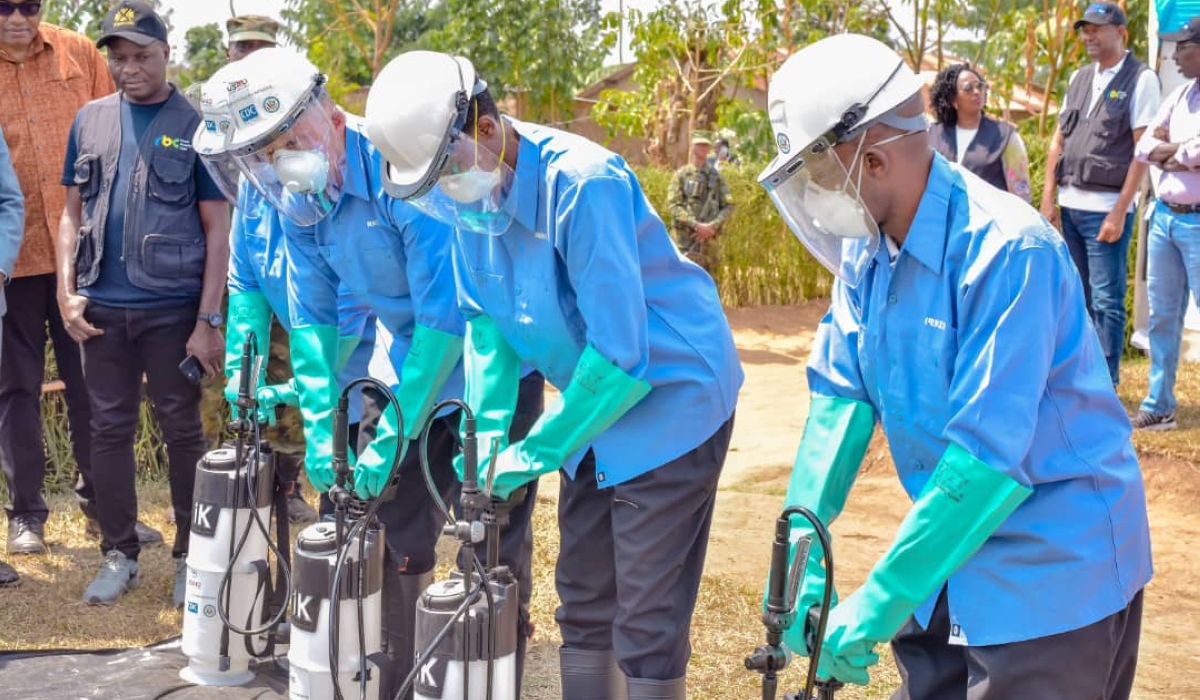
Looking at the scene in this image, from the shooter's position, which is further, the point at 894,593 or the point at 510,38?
the point at 510,38

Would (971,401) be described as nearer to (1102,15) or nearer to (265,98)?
(265,98)

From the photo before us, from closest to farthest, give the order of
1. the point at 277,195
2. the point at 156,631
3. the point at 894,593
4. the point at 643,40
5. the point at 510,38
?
the point at 894,593, the point at 277,195, the point at 156,631, the point at 643,40, the point at 510,38

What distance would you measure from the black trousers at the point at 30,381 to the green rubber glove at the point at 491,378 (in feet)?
9.50

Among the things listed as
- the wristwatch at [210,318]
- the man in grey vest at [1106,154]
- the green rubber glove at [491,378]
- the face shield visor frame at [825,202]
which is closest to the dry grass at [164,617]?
the wristwatch at [210,318]

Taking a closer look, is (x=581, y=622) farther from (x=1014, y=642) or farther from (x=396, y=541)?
(x=1014, y=642)

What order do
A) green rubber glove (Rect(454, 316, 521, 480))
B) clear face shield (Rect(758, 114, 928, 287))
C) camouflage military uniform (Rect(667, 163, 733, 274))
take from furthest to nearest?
1. camouflage military uniform (Rect(667, 163, 733, 274))
2. green rubber glove (Rect(454, 316, 521, 480))
3. clear face shield (Rect(758, 114, 928, 287))

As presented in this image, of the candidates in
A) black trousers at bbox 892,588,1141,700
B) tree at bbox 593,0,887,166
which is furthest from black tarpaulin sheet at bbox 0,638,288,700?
tree at bbox 593,0,887,166

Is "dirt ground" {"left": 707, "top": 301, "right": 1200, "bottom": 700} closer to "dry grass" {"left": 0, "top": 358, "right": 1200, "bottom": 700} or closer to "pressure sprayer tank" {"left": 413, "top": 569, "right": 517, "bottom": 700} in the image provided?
"dry grass" {"left": 0, "top": 358, "right": 1200, "bottom": 700}

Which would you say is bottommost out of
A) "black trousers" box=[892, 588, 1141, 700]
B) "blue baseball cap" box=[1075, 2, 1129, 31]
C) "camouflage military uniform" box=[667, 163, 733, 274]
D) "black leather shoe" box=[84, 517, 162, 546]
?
"black leather shoe" box=[84, 517, 162, 546]

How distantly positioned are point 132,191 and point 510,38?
14108 mm

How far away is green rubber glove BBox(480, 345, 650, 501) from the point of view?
9.89ft

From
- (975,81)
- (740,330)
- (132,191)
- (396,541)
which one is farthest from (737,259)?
(396,541)

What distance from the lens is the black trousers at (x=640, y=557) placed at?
327cm

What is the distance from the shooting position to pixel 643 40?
15.8m
